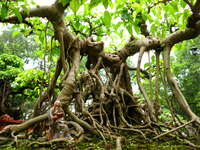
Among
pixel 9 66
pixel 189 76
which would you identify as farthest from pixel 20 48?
pixel 189 76

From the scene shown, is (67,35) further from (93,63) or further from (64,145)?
(64,145)

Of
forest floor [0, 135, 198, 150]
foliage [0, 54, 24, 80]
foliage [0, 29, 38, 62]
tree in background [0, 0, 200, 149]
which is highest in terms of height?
foliage [0, 29, 38, 62]

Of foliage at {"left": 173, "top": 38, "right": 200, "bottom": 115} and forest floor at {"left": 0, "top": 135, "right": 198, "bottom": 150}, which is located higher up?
foliage at {"left": 173, "top": 38, "right": 200, "bottom": 115}

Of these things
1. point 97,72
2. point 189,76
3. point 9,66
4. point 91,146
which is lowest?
point 91,146

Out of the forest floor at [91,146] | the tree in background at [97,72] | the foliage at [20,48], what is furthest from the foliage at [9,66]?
the forest floor at [91,146]

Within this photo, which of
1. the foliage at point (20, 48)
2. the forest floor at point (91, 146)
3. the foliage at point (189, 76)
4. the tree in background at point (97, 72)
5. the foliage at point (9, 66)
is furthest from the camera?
the foliage at point (20, 48)

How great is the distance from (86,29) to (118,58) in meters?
0.91

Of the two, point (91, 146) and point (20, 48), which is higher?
point (20, 48)

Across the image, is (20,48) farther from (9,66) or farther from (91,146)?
(91,146)

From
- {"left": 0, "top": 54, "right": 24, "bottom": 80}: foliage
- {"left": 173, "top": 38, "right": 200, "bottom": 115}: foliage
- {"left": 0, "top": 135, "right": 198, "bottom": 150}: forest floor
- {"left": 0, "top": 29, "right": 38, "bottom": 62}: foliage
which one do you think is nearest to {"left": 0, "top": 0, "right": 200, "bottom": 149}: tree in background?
{"left": 0, "top": 135, "right": 198, "bottom": 150}: forest floor

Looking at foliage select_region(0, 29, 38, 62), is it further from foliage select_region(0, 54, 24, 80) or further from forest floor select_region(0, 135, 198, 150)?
forest floor select_region(0, 135, 198, 150)

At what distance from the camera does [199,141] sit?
220 cm

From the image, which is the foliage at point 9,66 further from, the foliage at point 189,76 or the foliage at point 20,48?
the foliage at point 189,76

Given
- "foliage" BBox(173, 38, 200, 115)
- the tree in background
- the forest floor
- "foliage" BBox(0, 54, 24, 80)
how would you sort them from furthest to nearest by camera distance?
"foliage" BBox(173, 38, 200, 115), "foliage" BBox(0, 54, 24, 80), the tree in background, the forest floor
